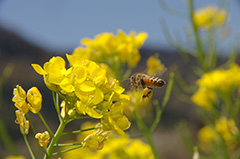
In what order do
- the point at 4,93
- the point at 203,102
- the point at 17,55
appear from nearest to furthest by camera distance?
the point at 203,102
the point at 4,93
the point at 17,55

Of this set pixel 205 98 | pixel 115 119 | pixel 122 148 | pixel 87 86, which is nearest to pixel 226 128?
pixel 205 98

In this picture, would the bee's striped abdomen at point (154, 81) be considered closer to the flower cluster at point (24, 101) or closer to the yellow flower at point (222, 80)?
the flower cluster at point (24, 101)

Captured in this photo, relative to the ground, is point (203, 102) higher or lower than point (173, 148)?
higher

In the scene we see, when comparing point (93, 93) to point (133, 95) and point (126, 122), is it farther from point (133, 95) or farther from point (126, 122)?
point (133, 95)

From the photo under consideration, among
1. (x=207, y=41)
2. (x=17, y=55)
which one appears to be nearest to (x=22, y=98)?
(x=207, y=41)

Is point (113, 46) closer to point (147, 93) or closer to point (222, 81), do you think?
point (147, 93)

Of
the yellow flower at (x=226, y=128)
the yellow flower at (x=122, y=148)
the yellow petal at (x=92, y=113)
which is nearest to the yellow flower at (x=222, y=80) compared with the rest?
the yellow flower at (x=226, y=128)

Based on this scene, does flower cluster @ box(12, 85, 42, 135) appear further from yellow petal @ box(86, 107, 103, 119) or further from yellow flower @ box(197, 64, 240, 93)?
yellow flower @ box(197, 64, 240, 93)
